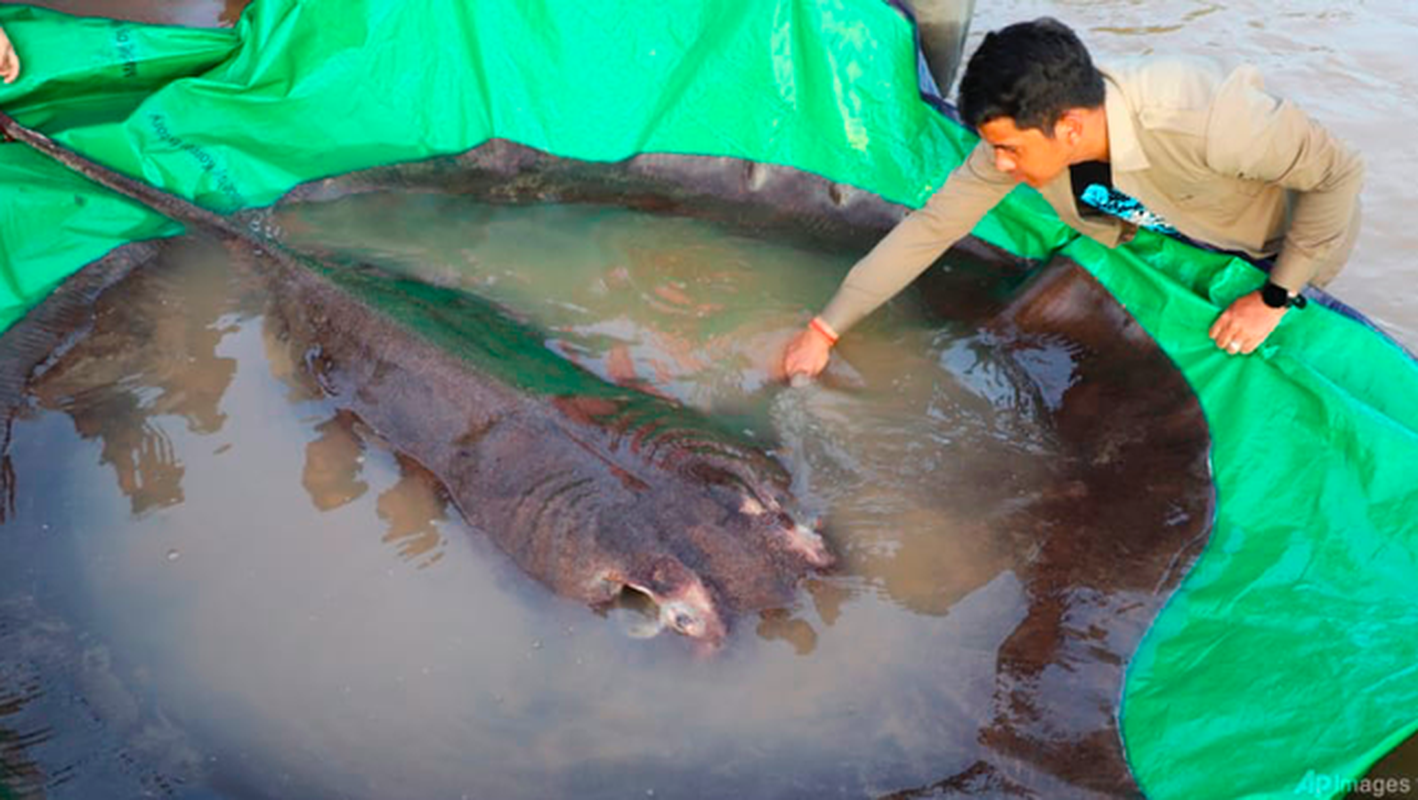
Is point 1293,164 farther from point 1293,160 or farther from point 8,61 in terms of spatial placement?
point 8,61

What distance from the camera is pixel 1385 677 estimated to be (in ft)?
8.28

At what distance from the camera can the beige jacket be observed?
3.13 meters

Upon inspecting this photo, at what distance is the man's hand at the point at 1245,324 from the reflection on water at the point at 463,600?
1.98 feet

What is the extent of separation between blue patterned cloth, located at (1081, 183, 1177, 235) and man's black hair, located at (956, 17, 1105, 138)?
73 cm

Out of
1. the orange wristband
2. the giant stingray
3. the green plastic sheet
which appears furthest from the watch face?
the orange wristband

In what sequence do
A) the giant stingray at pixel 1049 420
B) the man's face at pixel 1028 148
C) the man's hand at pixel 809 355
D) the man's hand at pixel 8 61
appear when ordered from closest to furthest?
the giant stingray at pixel 1049 420
the man's face at pixel 1028 148
the man's hand at pixel 809 355
the man's hand at pixel 8 61

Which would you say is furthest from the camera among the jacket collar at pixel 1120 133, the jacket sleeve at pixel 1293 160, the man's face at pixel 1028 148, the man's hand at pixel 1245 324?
the man's hand at pixel 1245 324

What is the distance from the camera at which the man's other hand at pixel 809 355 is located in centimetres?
378

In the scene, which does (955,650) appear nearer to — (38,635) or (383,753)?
(383,753)

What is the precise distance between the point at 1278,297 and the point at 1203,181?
471 millimetres

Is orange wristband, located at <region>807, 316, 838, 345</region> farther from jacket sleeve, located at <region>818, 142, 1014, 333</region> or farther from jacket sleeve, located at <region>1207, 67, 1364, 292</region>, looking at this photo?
jacket sleeve, located at <region>1207, 67, 1364, 292</region>

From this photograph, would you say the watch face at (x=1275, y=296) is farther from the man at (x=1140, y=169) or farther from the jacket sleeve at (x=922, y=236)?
the jacket sleeve at (x=922, y=236)

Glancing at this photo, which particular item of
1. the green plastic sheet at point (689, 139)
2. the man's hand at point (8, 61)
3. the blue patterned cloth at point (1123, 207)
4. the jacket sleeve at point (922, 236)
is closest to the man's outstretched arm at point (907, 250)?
the jacket sleeve at point (922, 236)

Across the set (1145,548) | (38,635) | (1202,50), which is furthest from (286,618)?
(1202,50)
